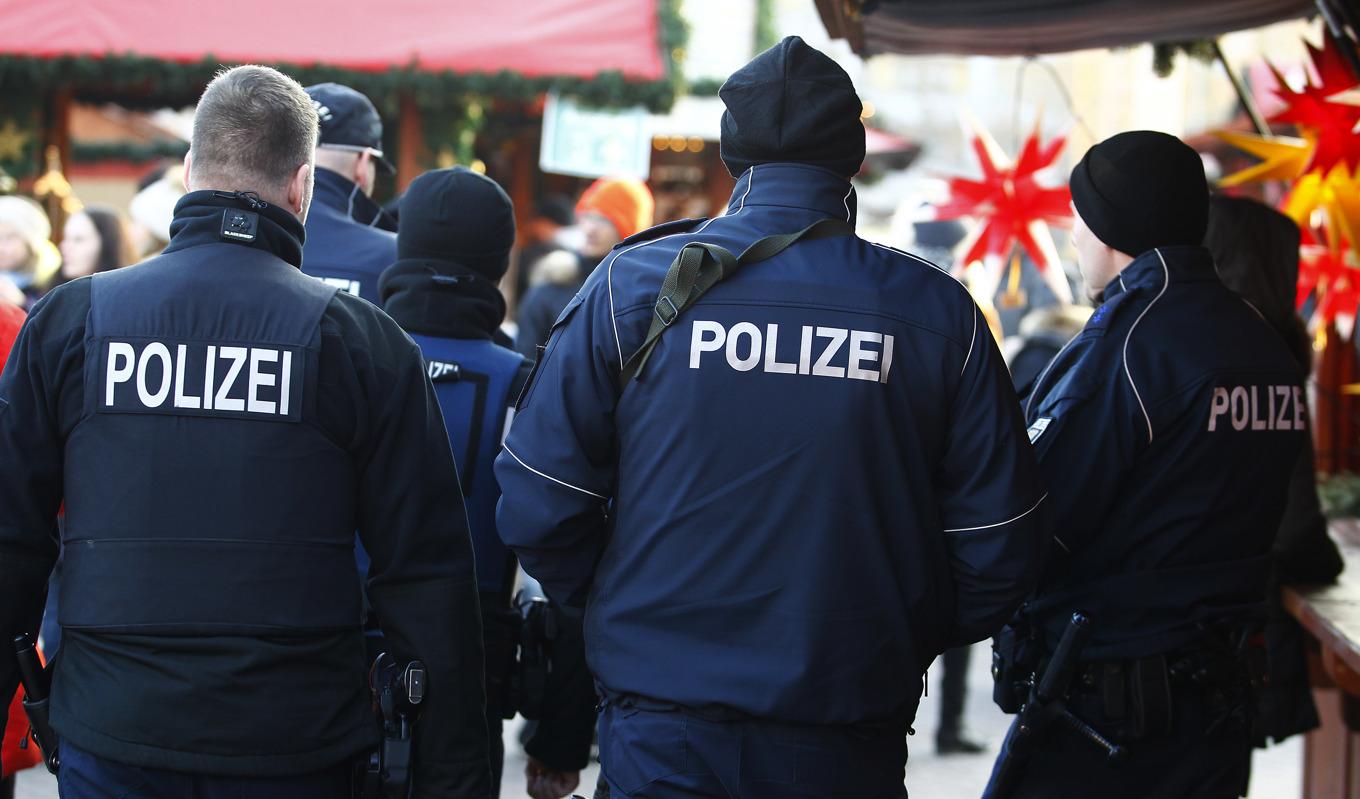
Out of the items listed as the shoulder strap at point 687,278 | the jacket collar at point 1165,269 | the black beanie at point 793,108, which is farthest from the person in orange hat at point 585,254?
the shoulder strap at point 687,278

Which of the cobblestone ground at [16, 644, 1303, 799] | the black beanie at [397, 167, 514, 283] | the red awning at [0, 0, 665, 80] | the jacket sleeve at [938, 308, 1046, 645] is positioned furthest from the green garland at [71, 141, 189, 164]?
the jacket sleeve at [938, 308, 1046, 645]

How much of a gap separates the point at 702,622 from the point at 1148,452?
48.0 inches

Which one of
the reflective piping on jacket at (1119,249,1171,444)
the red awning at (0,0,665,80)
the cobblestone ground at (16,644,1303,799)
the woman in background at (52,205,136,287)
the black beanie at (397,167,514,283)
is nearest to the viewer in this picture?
the reflective piping on jacket at (1119,249,1171,444)

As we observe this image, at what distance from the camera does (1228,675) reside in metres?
3.28

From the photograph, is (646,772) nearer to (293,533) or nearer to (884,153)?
(293,533)

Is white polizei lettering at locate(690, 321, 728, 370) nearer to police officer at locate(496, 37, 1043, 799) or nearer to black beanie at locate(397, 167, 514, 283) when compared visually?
police officer at locate(496, 37, 1043, 799)

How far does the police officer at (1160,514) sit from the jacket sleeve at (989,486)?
0.55 m

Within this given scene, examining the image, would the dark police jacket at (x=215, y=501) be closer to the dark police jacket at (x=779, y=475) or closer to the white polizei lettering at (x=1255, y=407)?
the dark police jacket at (x=779, y=475)

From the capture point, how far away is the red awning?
11344mm

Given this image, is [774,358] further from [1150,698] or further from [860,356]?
[1150,698]

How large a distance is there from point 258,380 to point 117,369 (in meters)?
0.23

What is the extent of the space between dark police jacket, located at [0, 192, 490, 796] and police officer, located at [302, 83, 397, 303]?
4.32ft

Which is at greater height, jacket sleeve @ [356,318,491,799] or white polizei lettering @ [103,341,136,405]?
white polizei lettering @ [103,341,136,405]

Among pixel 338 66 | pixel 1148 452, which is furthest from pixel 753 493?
pixel 338 66
